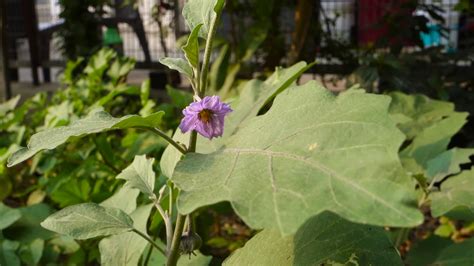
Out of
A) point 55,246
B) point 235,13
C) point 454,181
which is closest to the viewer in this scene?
point 454,181

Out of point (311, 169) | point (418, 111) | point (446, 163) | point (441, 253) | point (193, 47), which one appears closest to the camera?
point (311, 169)

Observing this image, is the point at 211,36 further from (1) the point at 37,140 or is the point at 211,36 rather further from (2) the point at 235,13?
(2) the point at 235,13

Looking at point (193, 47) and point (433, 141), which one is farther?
point (433, 141)

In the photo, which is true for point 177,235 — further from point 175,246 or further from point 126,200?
point 126,200

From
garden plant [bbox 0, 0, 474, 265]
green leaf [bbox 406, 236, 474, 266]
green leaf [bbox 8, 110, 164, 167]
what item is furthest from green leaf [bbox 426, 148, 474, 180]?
green leaf [bbox 8, 110, 164, 167]

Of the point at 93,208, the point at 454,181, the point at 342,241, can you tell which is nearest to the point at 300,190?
the point at 342,241

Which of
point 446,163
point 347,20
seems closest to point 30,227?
point 446,163
